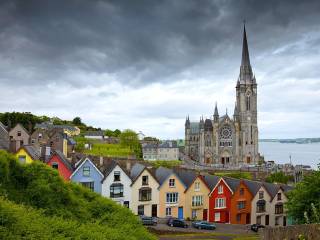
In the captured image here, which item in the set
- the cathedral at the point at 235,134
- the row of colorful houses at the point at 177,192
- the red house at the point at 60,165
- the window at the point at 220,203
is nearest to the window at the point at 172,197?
the row of colorful houses at the point at 177,192

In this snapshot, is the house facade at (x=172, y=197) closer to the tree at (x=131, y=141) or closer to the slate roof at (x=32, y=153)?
the slate roof at (x=32, y=153)

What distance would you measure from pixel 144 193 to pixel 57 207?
94.5 feet

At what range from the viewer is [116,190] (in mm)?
48656

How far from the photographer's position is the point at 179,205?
5184 centimetres

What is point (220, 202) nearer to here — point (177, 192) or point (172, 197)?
point (177, 192)

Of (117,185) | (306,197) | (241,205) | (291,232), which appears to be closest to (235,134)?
(241,205)

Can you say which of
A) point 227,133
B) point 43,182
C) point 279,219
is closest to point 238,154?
point 227,133

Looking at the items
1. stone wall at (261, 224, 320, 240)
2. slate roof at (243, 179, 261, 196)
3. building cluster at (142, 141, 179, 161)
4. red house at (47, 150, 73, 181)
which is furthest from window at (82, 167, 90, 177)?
building cluster at (142, 141, 179, 161)

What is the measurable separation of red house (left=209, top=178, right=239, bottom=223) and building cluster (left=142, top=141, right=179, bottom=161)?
102 meters

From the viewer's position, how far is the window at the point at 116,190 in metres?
48.3

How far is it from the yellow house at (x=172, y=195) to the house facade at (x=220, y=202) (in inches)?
151

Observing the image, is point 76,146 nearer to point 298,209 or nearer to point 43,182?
point 298,209

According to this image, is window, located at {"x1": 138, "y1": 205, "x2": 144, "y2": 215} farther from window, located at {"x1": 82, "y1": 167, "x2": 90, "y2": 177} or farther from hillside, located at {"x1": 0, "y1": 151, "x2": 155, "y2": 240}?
hillside, located at {"x1": 0, "y1": 151, "x2": 155, "y2": 240}

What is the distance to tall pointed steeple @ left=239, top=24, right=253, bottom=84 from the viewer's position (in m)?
180
